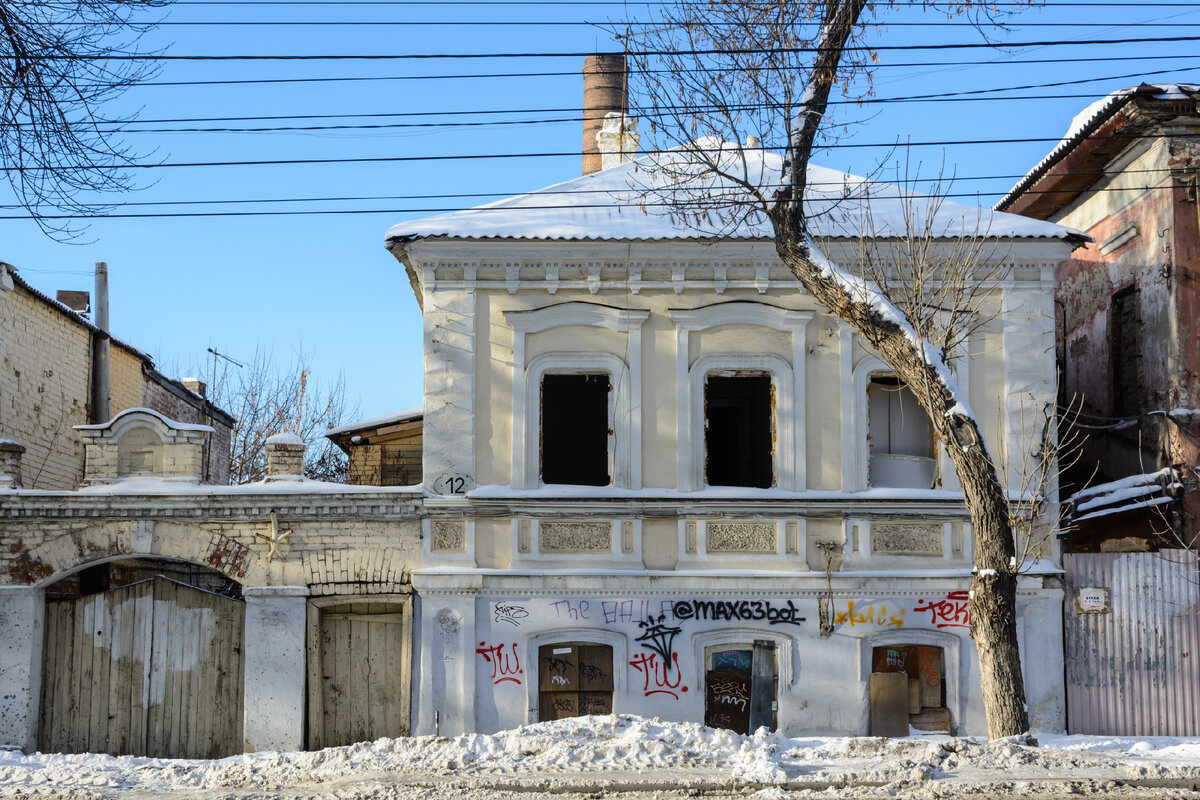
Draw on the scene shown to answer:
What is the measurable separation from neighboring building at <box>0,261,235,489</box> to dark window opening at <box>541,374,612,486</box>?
228 inches

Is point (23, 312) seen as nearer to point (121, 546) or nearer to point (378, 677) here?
point (121, 546)

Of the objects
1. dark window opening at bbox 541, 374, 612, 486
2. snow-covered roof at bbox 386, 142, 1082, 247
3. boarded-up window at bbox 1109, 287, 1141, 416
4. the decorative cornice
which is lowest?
the decorative cornice

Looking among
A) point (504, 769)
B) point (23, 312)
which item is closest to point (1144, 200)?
point (504, 769)

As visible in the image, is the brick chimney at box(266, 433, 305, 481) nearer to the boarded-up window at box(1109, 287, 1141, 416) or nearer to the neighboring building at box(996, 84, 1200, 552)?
the neighboring building at box(996, 84, 1200, 552)

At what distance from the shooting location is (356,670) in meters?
13.0

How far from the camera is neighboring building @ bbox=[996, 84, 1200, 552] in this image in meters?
13.3

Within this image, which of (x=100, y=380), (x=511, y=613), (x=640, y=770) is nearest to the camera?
(x=640, y=770)

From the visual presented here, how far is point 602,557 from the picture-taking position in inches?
505

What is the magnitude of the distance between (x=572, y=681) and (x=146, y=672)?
182 inches

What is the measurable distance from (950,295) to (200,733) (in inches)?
371

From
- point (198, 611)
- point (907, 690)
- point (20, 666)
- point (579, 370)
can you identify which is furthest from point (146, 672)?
point (907, 690)

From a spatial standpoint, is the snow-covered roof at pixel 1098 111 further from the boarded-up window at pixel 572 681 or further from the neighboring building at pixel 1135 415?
the boarded-up window at pixel 572 681

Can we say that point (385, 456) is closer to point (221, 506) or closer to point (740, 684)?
point (221, 506)

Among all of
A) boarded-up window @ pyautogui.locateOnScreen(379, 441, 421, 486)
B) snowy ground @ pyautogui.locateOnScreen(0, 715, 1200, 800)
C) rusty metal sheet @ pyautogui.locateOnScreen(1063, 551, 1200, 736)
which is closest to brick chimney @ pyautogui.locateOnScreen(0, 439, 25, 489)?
snowy ground @ pyautogui.locateOnScreen(0, 715, 1200, 800)
